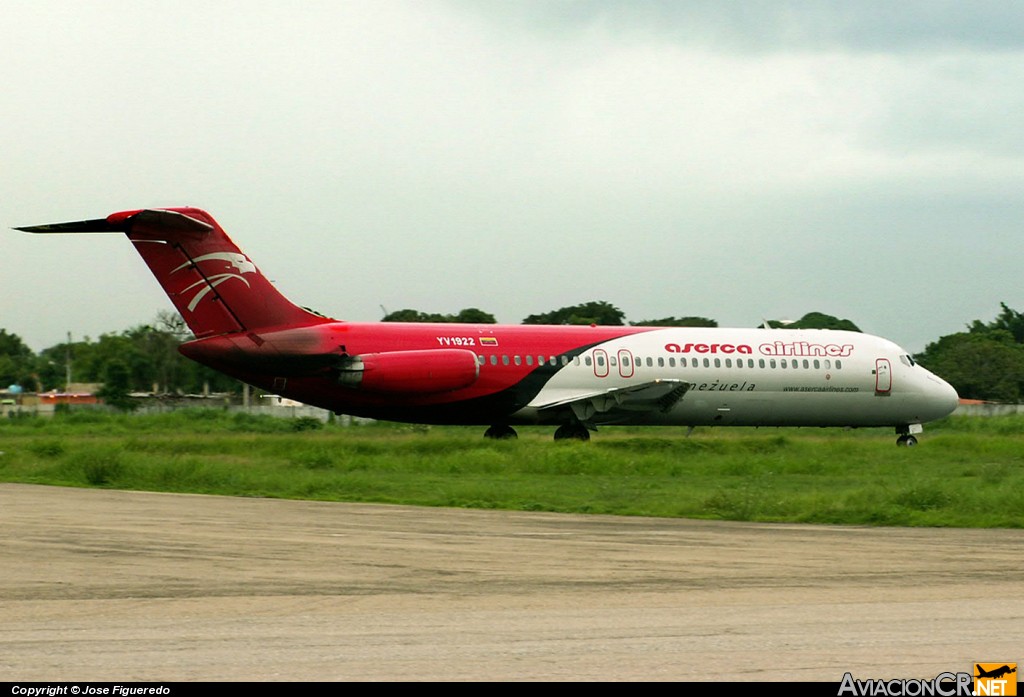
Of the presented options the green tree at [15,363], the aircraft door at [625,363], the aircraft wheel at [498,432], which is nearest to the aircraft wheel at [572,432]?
the aircraft wheel at [498,432]

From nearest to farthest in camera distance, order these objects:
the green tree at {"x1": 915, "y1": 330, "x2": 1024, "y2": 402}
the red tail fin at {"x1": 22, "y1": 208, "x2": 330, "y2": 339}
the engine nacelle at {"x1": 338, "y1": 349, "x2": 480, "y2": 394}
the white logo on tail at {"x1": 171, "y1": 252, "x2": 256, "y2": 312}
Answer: the red tail fin at {"x1": 22, "y1": 208, "x2": 330, "y2": 339}
the white logo on tail at {"x1": 171, "y1": 252, "x2": 256, "y2": 312}
the engine nacelle at {"x1": 338, "y1": 349, "x2": 480, "y2": 394}
the green tree at {"x1": 915, "y1": 330, "x2": 1024, "y2": 402}

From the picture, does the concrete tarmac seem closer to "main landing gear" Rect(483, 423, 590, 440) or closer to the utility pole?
"main landing gear" Rect(483, 423, 590, 440)

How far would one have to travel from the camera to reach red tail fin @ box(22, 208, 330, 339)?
3023 cm

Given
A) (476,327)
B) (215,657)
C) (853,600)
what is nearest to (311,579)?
(215,657)

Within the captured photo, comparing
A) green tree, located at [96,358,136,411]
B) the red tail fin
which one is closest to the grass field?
the red tail fin

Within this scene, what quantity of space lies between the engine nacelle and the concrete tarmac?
14638mm

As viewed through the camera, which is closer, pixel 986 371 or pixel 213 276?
pixel 213 276

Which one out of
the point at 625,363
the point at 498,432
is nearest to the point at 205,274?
the point at 498,432

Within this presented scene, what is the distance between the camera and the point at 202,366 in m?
39.3

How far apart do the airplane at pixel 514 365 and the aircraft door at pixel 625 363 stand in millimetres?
35

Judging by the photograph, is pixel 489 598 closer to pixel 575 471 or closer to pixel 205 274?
pixel 575 471

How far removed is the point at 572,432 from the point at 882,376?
29.3ft

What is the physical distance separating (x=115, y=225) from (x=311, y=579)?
64.6 feet

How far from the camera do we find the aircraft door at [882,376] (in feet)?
125
